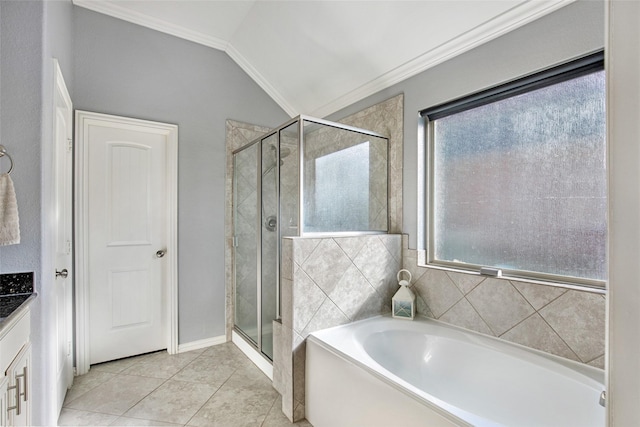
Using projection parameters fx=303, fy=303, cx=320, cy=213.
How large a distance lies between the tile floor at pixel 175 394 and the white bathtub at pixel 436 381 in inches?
18.2

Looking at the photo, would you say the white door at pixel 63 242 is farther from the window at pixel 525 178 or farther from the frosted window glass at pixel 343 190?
the window at pixel 525 178

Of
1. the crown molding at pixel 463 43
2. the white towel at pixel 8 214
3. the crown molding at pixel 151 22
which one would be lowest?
the white towel at pixel 8 214

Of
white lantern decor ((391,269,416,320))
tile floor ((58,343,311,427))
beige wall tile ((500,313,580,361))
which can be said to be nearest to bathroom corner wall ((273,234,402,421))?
white lantern decor ((391,269,416,320))

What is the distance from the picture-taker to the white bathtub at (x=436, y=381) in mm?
1291

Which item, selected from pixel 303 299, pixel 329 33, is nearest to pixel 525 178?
pixel 303 299

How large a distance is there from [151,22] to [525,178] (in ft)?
10.4

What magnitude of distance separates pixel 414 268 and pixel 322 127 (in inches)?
48.3

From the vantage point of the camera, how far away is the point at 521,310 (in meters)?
1.68

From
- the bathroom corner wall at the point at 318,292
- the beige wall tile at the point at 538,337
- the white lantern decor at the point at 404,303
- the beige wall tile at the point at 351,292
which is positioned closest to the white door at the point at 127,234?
the bathroom corner wall at the point at 318,292

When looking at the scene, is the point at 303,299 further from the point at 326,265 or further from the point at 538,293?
the point at 538,293

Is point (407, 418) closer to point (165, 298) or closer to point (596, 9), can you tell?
point (596, 9)

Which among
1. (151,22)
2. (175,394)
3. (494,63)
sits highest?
(151,22)

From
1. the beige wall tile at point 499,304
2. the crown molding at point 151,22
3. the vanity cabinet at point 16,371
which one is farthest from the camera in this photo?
the crown molding at point 151,22

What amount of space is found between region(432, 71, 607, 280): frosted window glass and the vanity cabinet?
2.26 meters
